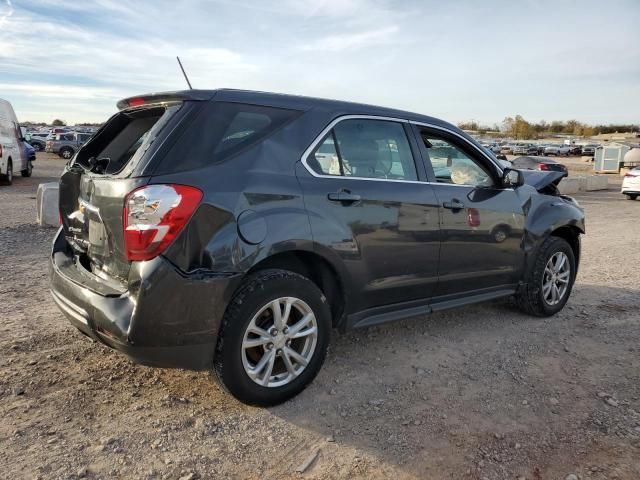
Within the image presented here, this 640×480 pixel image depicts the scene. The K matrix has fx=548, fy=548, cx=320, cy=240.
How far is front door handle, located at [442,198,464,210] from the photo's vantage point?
402 centimetres

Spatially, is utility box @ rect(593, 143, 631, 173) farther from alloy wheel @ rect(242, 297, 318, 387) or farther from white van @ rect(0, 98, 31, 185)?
alloy wheel @ rect(242, 297, 318, 387)

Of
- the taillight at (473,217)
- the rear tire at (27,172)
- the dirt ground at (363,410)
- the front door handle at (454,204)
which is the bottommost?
the dirt ground at (363,410)

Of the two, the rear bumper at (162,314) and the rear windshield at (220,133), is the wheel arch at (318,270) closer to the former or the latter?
the rear bumper at (162,314)

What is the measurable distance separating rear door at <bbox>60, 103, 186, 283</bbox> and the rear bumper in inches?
6.6

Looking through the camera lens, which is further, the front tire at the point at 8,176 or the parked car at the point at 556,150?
the parked car at the point at 556,150

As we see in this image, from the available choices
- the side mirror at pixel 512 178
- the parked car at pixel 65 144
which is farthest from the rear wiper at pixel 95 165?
the parked car at pixel 65 144

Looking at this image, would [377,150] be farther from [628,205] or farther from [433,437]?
[628,205]

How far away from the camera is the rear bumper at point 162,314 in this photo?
2758mm

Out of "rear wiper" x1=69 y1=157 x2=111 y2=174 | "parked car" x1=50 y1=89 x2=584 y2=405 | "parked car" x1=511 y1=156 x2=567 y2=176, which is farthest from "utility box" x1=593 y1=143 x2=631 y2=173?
"rear wiper" x1=69 y1=157 x2=111 y2=174

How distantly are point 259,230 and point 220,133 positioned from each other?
1.94ft

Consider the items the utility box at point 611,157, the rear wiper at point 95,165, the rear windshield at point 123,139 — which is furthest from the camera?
the utility box at point 611,157

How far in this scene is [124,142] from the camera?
140 inches

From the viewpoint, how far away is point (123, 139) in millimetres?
3604

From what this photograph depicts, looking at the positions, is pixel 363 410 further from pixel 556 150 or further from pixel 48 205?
pixel 556 150
